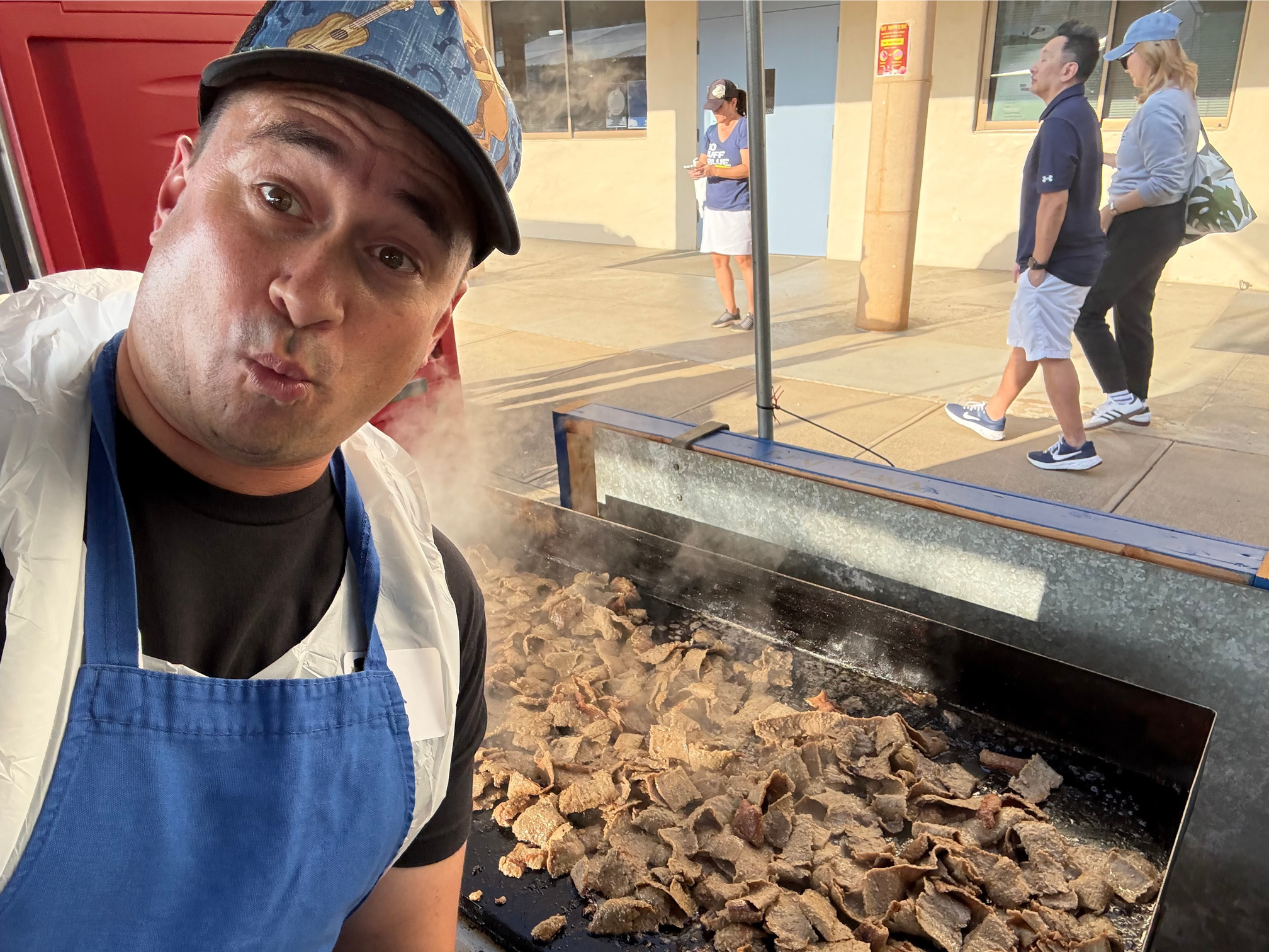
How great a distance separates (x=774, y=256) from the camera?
1047cm

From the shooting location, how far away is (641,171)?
1105 cm

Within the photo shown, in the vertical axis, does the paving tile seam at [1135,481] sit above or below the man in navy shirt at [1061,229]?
below

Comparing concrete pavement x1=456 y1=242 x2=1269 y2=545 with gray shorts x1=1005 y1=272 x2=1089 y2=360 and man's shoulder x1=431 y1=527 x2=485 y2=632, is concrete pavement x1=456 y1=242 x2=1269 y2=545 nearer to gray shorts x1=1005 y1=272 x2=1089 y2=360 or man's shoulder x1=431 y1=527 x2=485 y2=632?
gray shorts x1=1005 y1=272 x2=1089 y2=360

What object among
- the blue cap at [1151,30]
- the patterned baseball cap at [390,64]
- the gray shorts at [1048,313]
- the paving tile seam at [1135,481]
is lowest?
the paving tile seam at [1135,481]

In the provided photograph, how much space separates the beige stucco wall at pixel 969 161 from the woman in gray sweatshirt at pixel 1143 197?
12.4ft

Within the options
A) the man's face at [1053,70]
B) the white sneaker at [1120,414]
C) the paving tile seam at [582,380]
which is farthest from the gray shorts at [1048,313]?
the paving tile seam at [582,380]

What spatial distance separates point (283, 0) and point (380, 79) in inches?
7.2

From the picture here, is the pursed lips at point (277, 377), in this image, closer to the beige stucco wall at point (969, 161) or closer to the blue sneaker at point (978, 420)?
the blue sneaker at point (978, 420)

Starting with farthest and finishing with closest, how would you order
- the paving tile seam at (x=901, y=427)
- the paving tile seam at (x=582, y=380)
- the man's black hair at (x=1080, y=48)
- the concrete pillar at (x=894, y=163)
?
the concrete pillar at (x=894, y=163), the paving tile seam at (x=582, y=380), the paving tile seam at (x=901, y=427), the man's black hair at (x=1080, y=48)

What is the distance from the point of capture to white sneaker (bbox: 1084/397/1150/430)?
4.88m

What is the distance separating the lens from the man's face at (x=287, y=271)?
0.93m

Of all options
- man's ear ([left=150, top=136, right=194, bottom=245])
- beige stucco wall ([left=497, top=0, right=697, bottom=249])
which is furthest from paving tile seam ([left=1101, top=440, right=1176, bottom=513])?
beige stucco wall ([left=497, top=0, right=697, bottom=249])

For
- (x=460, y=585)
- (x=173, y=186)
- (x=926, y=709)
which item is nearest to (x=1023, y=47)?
(x=926, y=709)

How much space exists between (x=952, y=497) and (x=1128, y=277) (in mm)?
3000
